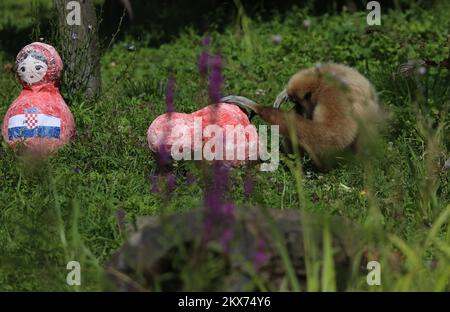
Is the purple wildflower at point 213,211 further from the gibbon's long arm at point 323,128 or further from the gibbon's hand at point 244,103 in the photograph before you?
the gibbon's hand at point 244,103

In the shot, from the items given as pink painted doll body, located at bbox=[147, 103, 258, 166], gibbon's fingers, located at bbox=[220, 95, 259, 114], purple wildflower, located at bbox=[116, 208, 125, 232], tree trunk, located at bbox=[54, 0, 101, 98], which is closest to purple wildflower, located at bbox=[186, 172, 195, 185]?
pink painted doll body, located at bbox=[147, 103, 258, 166]

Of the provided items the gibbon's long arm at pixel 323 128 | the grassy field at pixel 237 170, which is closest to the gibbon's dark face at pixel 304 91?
the gibbon's long arm at pixel 323 128

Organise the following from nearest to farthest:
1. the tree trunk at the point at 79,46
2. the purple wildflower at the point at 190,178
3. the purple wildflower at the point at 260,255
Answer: the purple wildflower at the point at 260,255
the purple wildflower at the point at 190,178
the tree trunk at the point at 79,46

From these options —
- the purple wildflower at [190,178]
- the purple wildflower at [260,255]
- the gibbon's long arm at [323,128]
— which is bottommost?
the purple wildflower at [260,255]

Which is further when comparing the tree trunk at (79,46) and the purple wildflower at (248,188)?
the tree trunk at (79,46)

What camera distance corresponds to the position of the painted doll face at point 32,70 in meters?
5.95

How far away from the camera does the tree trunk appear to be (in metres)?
6.68

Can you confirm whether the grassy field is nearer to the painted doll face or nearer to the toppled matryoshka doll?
the toppled matryoshka doll

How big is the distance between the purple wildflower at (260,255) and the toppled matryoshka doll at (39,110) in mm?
2437

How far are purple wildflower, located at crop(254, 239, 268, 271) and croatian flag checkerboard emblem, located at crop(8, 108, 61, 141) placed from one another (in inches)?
107

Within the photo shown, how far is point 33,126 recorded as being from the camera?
5.69 metres

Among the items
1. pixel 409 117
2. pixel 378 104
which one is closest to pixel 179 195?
pixel 378 104

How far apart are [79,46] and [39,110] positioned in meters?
1.13

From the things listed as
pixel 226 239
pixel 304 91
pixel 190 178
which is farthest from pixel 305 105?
pixel 226 239
